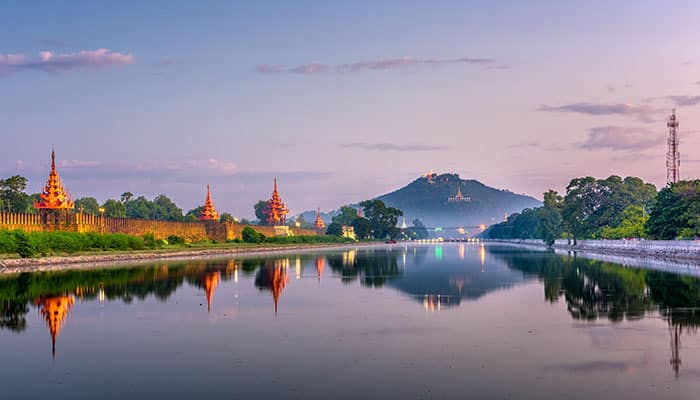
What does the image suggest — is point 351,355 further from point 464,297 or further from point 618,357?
point 464,297

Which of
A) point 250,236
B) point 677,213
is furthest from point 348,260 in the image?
point 250,236

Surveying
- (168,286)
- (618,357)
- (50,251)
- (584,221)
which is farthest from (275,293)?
(584,221)

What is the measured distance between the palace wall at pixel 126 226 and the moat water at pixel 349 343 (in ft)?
162

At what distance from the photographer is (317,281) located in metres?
50.0

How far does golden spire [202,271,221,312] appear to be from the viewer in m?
37.7

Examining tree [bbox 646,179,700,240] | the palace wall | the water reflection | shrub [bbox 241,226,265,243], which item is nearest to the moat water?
the water reflection

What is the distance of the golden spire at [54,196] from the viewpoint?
10194cm

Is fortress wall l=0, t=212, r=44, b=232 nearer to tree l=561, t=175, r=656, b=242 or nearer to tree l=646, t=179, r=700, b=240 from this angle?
tree l=646, t=179, r=700, b=240

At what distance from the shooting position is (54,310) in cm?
3112

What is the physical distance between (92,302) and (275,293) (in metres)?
9.58

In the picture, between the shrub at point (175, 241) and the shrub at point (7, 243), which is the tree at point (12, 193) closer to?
the shrub at point (175, 241)

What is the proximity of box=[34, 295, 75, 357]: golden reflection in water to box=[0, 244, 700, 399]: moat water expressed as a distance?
101mm

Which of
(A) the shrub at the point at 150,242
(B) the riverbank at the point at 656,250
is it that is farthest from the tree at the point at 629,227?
(A) the shrub at the point at 150,242

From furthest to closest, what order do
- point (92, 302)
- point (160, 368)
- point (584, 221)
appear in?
1. point (584, 221)
2. point (92, 302)
3. point (160, 368)
